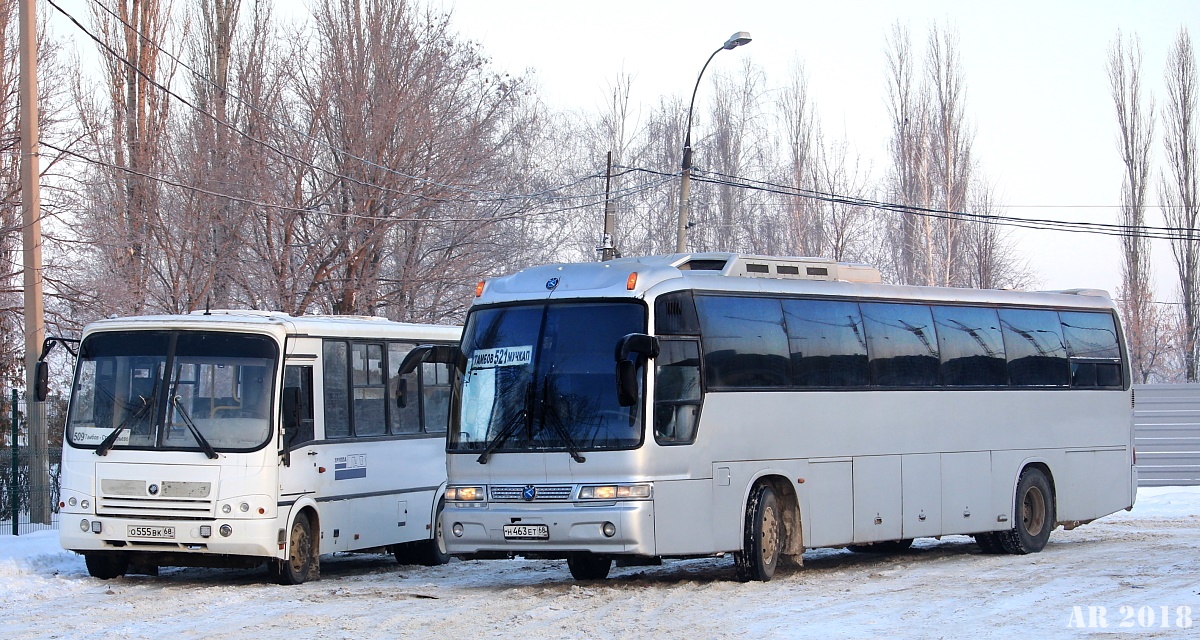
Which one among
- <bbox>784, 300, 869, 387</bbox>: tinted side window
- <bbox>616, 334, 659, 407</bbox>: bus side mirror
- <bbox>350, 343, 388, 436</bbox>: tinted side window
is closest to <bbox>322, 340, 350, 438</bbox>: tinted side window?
<bbox>350, 343, 388, 436</bbox>: tinted side window

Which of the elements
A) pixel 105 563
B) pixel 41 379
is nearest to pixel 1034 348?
pixel 105 563

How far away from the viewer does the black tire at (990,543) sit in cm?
1812

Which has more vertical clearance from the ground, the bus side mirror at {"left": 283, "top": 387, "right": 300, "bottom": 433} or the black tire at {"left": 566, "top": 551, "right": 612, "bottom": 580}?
the bus side mirror at {"left": 283, "top": 387, "right": 300, "bottom": 433}

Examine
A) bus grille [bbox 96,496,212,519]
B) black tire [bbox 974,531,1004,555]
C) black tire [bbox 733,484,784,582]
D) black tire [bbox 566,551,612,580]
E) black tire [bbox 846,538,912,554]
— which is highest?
bus grille [bbox 96,496,212,519]

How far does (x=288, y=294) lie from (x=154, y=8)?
11657 mm

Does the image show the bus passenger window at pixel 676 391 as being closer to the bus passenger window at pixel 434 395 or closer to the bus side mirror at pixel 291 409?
the bus side mirror at pixel 291 409

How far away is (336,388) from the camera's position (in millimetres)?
16266


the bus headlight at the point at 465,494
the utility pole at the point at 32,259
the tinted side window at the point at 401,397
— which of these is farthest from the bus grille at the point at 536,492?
the utility pole at the point at 32,259

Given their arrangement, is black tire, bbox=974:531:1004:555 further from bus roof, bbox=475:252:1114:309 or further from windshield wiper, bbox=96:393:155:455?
windshield wiper, bbox=96:393:155:455

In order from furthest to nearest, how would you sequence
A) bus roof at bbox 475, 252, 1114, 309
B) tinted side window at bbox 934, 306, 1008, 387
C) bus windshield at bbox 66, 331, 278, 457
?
1. tinted side window at bbox 934, 306, 1008, 387
2. bus windshield at bbox 66, 331, 278, 457
3. bus roof at bbox 475, 252, 1114, 309

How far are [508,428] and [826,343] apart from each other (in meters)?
3.83

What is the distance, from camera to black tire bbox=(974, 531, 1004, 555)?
18.1 meters

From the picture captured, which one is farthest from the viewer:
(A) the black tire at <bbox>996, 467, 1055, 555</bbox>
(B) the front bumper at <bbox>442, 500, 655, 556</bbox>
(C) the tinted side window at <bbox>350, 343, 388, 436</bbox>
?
(A) the black tire at <bbox>996, 467, 1055, 555</bbox>

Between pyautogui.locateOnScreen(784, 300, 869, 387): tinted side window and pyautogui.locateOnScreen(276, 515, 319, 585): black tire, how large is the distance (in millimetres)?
5414
